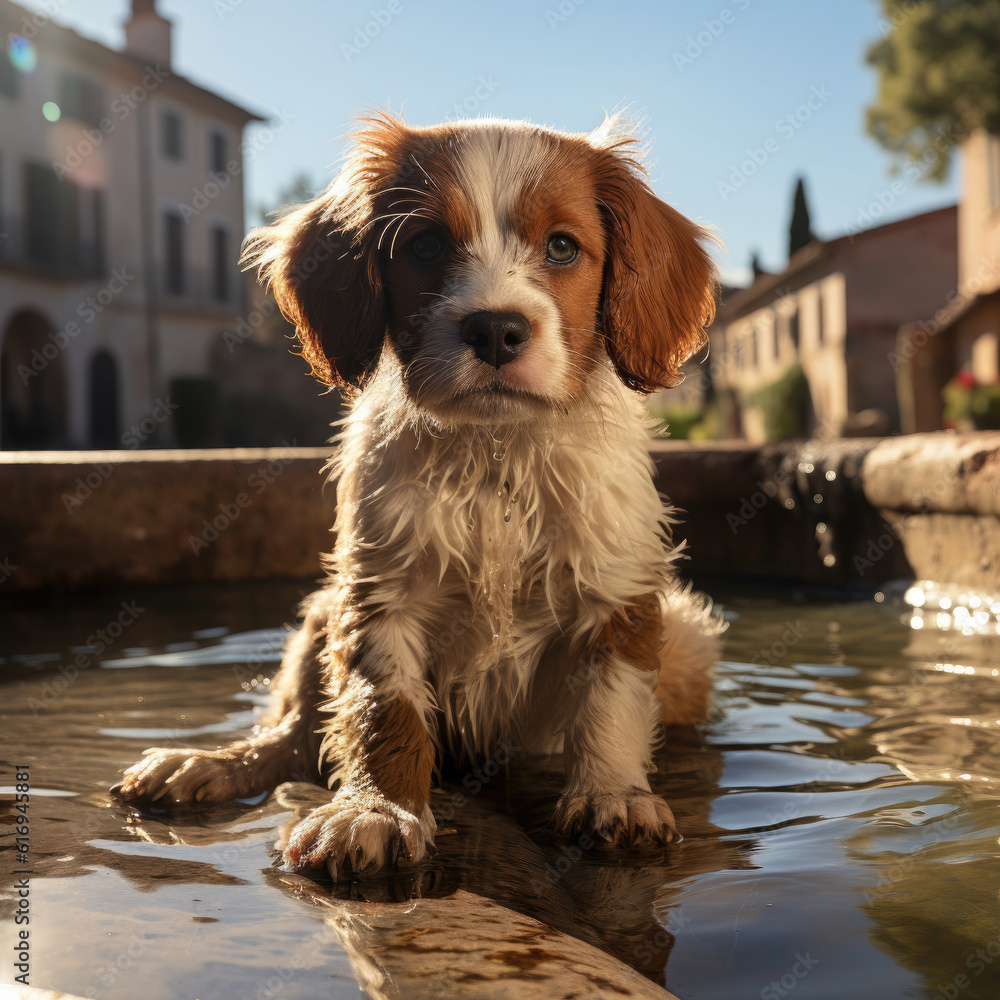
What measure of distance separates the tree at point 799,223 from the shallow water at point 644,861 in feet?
138

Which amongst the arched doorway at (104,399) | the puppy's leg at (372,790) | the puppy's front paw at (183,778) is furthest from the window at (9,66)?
the puppy's leg at (372,790)

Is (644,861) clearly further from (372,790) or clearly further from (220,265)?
(220,265)

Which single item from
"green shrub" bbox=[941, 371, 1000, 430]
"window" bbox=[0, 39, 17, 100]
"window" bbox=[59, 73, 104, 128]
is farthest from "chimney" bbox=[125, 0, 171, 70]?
"green shrub" bbox=[941, 371, 1000, 430]

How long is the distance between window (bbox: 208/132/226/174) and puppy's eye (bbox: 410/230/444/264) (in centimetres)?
3969

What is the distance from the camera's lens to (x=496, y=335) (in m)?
2.74

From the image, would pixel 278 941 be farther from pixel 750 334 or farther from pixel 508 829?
pixel 750 334

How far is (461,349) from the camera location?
9.11 ft

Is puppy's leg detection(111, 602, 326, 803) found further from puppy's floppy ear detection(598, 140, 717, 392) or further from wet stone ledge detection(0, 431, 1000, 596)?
wet stone ledge detection(0, 431, 1000, 596)

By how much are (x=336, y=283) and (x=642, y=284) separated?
900 mm

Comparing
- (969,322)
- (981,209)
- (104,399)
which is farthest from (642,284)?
(104,399)

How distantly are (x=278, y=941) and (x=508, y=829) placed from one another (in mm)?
986

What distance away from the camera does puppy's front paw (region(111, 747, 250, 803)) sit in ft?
9.53

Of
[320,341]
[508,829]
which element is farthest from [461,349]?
[508,829]

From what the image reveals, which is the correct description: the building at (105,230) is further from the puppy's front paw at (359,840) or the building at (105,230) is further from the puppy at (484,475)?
the puppy's front paw at (359,840)
